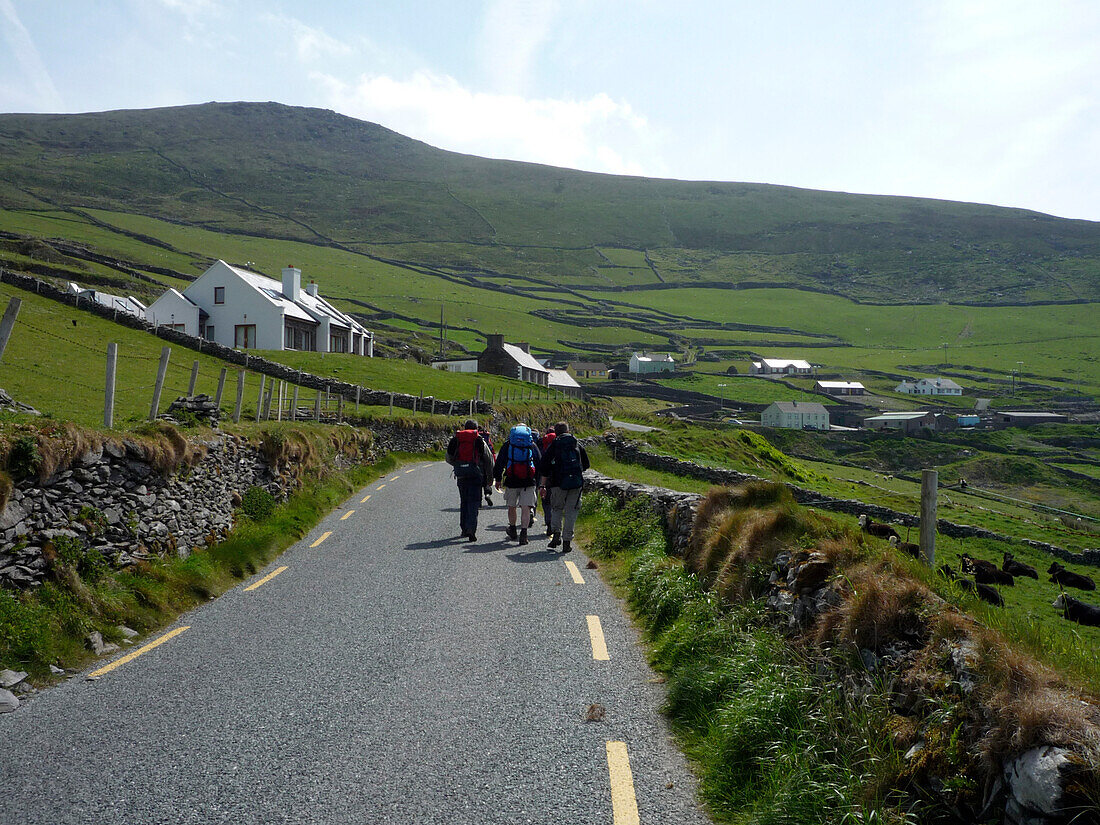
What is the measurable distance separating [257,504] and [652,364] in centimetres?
12967

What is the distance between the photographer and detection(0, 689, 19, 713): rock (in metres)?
6.45

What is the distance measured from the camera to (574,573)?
40.7 feet

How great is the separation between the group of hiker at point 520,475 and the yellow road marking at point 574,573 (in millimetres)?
1284

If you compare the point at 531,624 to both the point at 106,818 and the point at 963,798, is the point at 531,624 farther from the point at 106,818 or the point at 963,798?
the point at 963,798

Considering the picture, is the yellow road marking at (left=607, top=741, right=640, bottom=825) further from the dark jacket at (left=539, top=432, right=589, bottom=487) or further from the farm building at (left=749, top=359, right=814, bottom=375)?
the farm building at (left=749, top=359, right=814, bottom=375)

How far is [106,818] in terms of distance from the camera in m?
4.70

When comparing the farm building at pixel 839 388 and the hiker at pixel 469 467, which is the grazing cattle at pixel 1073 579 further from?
the farm building at pixel 839 388

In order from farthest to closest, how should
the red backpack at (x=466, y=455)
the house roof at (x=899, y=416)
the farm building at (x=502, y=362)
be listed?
the house roof at (x=899, y=416) < the farm building at (x=502, y=362) < the red backpack at (x=466, y=455)

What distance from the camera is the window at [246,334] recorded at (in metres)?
59.1

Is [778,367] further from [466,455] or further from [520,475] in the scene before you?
[466,455]

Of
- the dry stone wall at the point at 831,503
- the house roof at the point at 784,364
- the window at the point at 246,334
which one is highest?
the house roof at the point at 784,364

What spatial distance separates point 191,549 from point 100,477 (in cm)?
243

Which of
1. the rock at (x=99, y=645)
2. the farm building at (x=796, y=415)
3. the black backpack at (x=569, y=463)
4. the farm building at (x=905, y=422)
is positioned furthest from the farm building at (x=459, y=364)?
the rock at (x=99, y=645)

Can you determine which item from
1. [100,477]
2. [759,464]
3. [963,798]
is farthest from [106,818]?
[759,464]
